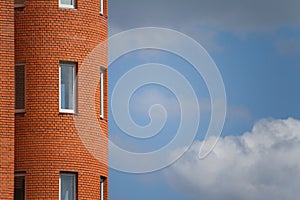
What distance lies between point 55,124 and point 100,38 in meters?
4.63

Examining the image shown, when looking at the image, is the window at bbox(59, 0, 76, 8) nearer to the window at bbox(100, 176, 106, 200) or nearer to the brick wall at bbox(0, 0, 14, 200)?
the brick wall at bbox(0, 0, 14, 200)

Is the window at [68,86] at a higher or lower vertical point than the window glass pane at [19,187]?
higher

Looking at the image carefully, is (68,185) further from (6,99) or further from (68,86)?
(6,99)

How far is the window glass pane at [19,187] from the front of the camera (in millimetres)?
49750

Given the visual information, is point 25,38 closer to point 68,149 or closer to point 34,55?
point 34,55

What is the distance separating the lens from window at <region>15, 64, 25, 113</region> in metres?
50.5

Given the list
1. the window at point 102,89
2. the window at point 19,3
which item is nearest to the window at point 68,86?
the window at point 102,89

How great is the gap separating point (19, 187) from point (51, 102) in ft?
11.8

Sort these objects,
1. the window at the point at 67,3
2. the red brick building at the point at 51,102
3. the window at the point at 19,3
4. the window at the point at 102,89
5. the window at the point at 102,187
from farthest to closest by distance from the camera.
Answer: the window at the point at 102,89, the window at the point at 102,187, the window at the point at 67,3, the window at the point at 19,3, the red brick building at the point at 51,102

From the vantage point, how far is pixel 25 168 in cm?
4962

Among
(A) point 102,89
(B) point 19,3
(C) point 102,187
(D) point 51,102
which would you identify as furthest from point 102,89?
(B) point 19,3

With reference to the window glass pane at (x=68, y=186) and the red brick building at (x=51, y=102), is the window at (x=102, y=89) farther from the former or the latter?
the window glass pane at (x=68, y=186)

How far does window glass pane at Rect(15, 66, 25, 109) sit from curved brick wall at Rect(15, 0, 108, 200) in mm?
301

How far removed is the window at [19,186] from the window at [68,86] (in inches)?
129
